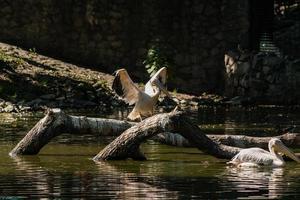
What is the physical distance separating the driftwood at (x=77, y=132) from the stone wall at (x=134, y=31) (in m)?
14.1

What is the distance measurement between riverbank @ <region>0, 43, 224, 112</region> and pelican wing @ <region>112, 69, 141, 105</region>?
7.34 m

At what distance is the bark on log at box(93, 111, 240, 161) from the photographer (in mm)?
15281

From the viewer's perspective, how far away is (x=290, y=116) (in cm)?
2553

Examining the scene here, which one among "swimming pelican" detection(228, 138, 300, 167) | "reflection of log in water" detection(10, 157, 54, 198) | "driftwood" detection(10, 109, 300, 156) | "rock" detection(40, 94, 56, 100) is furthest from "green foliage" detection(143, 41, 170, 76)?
"swimming pelican" detection(228, 138, 300, 167)

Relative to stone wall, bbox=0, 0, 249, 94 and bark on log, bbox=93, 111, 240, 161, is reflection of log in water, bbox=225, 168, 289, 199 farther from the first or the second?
stone wall, bbox=0, 0, 249, 94

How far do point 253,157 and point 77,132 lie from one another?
9.80ft

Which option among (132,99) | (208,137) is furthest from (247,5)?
(208,137)

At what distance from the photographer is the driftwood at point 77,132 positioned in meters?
16.5

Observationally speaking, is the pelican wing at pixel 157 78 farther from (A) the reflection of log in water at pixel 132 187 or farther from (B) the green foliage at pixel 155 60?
(B) the green foliage at pixel 155 60

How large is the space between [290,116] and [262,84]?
15.4 ft

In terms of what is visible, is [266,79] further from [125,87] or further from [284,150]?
[284,150]

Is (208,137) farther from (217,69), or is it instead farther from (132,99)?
(217,69)

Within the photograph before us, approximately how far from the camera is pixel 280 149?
52.4ft

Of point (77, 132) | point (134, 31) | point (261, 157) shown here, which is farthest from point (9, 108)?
point (261, 157)
